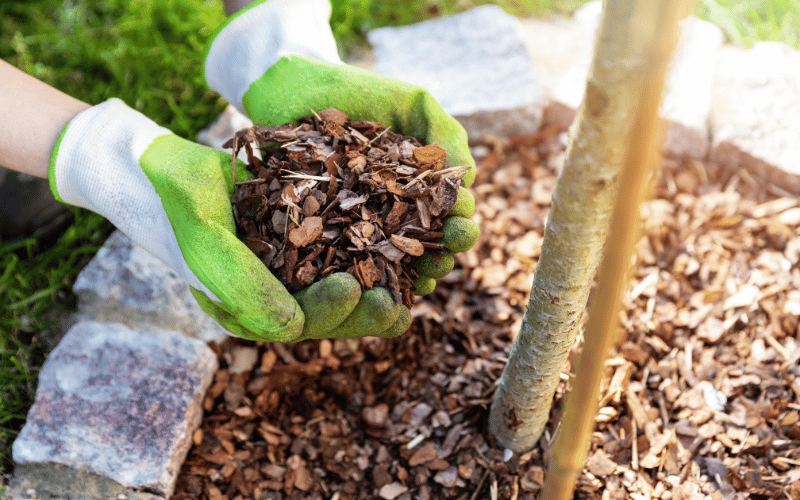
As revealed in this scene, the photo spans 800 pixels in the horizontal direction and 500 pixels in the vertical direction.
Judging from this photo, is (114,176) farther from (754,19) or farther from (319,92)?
(754,19)

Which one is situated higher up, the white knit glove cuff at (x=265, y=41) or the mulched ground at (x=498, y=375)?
the white knit glove cuff at (x=265, y=41)

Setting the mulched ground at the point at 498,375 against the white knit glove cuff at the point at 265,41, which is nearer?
the mulched ground at the point at 498,375

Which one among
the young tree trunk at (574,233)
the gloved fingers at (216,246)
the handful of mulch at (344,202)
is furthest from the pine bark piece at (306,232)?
the young tree trunk at (574,233)

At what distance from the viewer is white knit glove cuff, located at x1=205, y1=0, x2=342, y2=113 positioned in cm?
208

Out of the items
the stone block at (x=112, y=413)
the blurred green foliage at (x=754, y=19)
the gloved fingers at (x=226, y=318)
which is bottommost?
the stone block at (x=112, y=413)

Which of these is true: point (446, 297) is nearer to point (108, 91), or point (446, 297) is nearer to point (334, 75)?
point (334, 75)

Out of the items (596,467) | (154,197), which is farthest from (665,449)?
(154,197)

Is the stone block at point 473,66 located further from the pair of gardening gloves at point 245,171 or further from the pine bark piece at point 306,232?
the pine bark piece at point 306,232

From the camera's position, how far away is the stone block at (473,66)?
2875mm

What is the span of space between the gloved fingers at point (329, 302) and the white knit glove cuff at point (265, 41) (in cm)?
98

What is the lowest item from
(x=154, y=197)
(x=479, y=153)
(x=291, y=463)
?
(x=291, y=463)

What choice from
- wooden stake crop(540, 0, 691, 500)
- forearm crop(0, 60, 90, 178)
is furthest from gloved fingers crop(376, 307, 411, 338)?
forearm crop(0, 60, 90, 178)

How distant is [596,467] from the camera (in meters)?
1.84

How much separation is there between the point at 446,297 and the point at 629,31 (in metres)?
1.57
